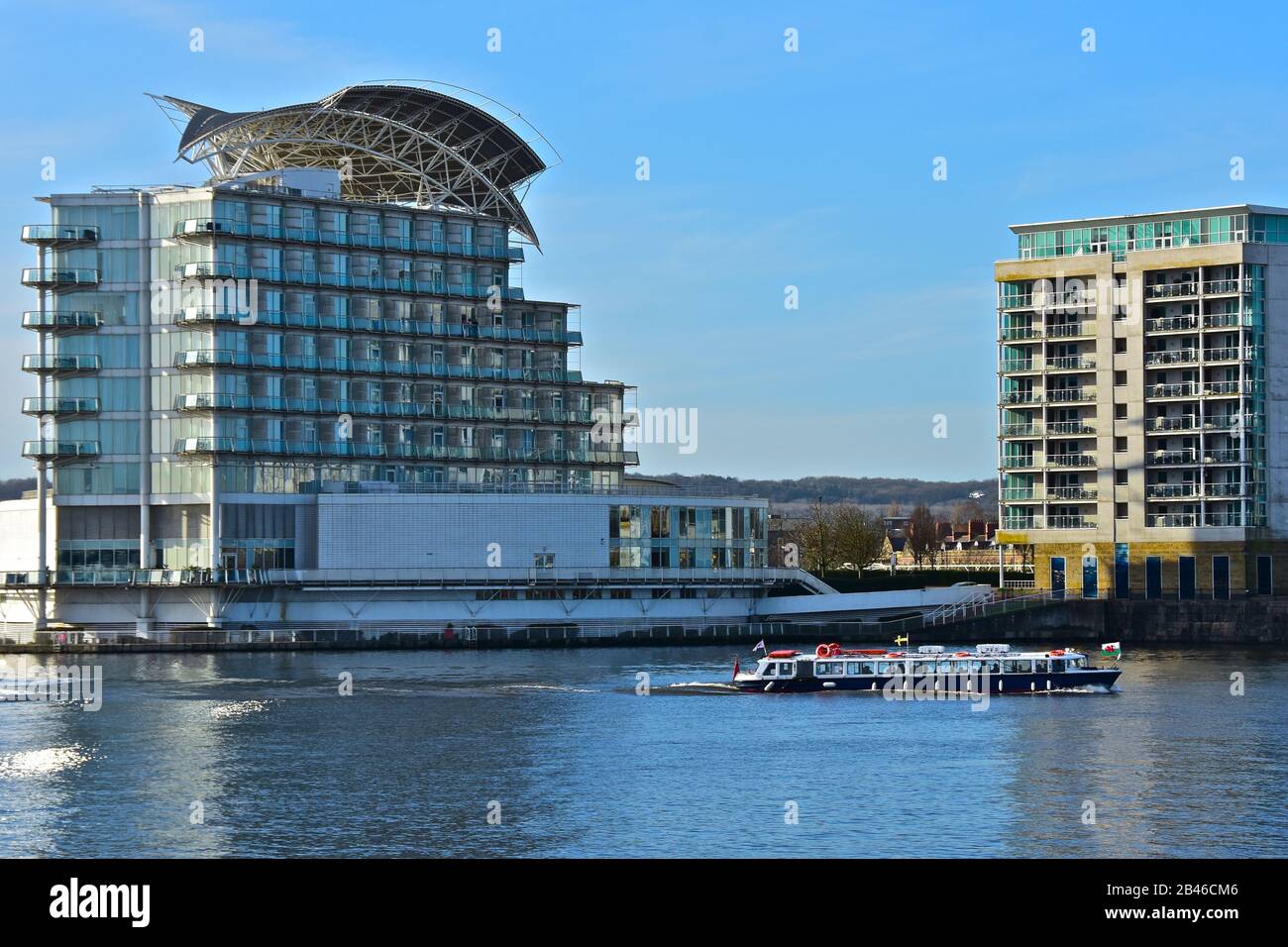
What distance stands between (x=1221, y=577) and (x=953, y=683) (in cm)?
5628

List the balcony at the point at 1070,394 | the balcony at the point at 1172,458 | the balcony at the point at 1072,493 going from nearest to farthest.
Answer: the balcony at the point at 1172,458
the balcony at the point at 1070,394
the balcony at the point at 1072,493

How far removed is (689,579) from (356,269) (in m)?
39.7

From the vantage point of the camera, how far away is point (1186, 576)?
152500mm

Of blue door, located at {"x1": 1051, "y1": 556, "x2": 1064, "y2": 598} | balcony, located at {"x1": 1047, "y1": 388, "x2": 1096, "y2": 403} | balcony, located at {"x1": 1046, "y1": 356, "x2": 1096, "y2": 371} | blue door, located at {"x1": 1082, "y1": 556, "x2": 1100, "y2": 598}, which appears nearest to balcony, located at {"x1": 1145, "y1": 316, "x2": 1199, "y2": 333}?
balcony, located at {"x1": 1046, "y1": 356, "x2": 1096, "y2": 371}

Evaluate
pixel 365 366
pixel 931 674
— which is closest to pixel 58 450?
pixel 365 366

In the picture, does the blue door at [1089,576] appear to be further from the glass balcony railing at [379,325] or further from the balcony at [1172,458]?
the glass balcony railing at [379,325]

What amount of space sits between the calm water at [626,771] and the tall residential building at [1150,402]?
45650 millimetres

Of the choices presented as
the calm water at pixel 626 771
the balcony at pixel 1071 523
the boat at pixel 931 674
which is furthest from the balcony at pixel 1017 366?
the boat at pixel 931 674

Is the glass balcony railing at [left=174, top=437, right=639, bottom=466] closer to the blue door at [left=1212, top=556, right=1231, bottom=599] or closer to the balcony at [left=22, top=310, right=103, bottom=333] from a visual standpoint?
the balcony at [left=22, top=310, right=103, bottom=333]

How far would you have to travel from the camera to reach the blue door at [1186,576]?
152000 millimetres

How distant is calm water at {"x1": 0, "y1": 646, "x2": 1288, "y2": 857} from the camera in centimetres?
5584
